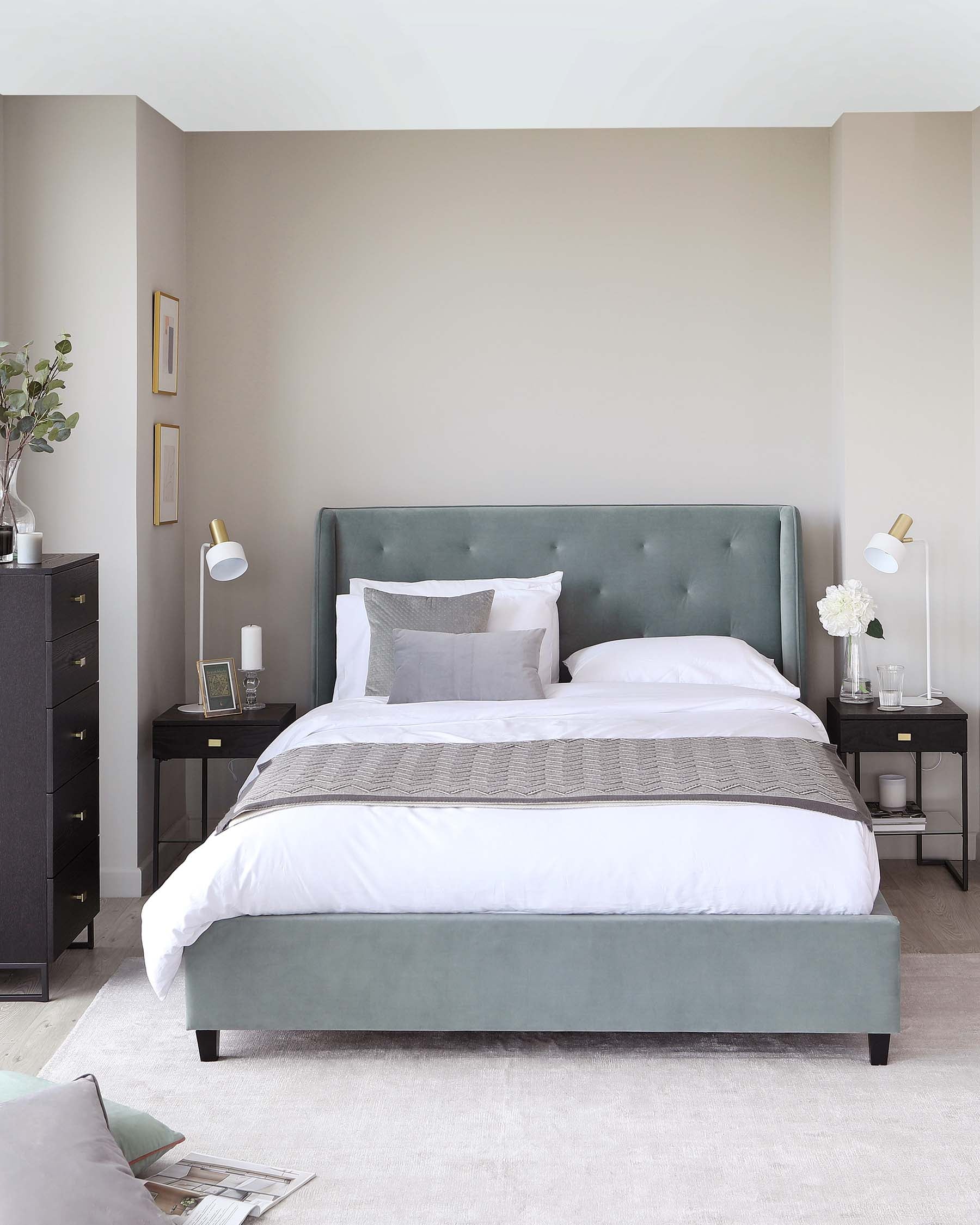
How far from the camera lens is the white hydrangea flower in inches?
163

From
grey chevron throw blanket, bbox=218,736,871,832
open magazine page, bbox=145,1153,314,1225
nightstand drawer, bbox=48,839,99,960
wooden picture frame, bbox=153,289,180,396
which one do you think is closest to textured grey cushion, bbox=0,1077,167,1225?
open magazine page, bbox=145,1153,314,1225

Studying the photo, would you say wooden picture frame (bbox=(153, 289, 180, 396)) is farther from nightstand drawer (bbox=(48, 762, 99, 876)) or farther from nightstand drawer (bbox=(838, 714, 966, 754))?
nightstand drawer (bbox=(838, 714, 966, 754))

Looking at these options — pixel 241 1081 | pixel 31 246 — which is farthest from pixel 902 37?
pixel 31 246

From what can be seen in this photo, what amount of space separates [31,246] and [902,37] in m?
2.90

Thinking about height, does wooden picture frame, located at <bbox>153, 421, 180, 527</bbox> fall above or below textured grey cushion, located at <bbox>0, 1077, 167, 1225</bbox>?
above

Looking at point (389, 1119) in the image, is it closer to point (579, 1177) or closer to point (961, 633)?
point (579, 1177)

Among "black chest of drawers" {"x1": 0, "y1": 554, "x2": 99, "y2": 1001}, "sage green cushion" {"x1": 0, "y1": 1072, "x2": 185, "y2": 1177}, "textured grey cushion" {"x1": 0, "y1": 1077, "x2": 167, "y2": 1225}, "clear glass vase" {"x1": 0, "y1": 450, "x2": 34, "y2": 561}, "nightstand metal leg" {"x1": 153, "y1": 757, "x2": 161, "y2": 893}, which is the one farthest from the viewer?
"nightstand metal leg" {"x1": 153, "y1": 757, "x2": 161, "y2": 893}

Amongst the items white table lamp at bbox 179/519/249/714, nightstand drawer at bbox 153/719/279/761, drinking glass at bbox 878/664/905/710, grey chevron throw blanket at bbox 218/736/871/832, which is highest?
white table lamp at bbox 179/519/249/714

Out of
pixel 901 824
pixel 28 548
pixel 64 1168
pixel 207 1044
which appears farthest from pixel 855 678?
pixel 64 1168

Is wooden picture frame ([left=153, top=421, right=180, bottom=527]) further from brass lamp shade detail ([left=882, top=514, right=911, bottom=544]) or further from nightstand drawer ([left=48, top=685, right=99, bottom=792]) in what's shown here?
nightstand drawer ([left=48, top=685, right=99, bottom=792])

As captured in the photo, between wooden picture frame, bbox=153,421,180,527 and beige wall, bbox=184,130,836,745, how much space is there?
18cm

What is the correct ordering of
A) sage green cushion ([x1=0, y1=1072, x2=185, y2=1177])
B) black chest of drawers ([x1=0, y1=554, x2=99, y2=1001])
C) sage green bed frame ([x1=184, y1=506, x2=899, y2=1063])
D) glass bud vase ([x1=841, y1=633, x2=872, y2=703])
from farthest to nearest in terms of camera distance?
glass bud vase ([x1=841, y1=633, x2=872, y2=703]) < black chest of drawers ([x1=0, y1=554, x2=99, y2=1001]) < sage green bed frame ([x1=184, y1=506, x2=899, y2=1063]) < sage green cushion ([x1=0, y1=1072, x2=185, y2=1177])

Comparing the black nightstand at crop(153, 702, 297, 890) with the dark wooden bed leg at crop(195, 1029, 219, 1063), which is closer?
the dark wooden bed leg at crop(195, 1029, 219, 1063)

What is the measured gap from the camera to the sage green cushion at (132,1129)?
7.35 feet
